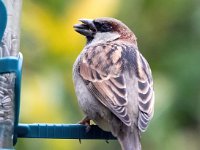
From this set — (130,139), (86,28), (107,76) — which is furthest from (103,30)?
(130,139)

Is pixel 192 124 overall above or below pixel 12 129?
below

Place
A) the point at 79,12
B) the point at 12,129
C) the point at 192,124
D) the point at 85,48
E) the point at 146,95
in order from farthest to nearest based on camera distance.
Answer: the point at 192,124 → the point at 79,12 → the point at 85,48 → the point at 146,95 → the point at 12,129

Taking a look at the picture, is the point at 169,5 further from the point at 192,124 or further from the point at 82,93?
the point at 82,93

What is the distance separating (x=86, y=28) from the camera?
6.66 meters

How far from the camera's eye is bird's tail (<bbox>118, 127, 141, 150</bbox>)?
19.1ft

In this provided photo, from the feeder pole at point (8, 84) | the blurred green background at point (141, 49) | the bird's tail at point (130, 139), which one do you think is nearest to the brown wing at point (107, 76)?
the bird's tail at point (130, 139)

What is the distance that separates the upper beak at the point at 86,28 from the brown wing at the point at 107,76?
0.14 m

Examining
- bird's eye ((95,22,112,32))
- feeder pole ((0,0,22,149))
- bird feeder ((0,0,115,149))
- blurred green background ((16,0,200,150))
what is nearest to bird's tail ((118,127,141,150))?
bird feeder ((0,0,115,149))

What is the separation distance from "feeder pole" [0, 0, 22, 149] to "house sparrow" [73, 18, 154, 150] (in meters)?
0.61

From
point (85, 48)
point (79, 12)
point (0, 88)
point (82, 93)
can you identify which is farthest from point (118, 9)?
point (0, 88)

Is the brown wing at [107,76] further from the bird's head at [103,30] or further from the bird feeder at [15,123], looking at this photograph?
the bird feeder at [15,123]

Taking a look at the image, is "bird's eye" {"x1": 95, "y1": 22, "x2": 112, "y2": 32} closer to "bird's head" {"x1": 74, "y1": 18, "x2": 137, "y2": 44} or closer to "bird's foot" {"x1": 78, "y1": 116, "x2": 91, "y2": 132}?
"bird's head" {"x1": 74, "y1": 18, "x2": 137, "y2": 44}

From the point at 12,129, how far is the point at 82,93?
0.67m

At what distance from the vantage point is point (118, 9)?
7.52 m
